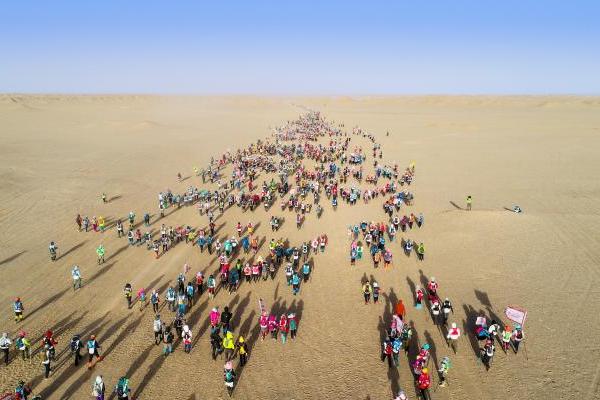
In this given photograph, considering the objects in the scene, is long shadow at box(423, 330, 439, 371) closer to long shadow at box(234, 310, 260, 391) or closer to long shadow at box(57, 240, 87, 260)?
long shadow at box(234, 310, 260, 391)

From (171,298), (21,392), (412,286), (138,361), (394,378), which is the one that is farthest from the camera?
(412,286)

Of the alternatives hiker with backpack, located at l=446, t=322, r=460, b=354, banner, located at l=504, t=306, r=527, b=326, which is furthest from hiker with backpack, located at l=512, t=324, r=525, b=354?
hiker with backpack, located at l=446, t=322, r=460, b=354

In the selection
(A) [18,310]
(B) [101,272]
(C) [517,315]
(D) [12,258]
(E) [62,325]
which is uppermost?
(C) [517,315]

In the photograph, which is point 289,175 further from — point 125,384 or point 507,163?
point 125,384

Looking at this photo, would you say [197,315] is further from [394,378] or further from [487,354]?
[487,354]

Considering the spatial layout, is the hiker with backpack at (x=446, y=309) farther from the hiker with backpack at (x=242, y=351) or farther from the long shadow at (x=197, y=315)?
the long shadow at (x=197, y=315)

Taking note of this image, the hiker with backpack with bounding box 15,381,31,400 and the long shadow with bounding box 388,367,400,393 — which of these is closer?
the hiker with backpack with bounding box 15,381,31,400

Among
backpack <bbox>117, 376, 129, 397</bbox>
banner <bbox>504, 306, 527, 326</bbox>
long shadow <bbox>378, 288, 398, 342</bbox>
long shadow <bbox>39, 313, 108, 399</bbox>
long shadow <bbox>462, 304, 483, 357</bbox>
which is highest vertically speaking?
banner <bbox>504, 306, 527, 326</bbox>

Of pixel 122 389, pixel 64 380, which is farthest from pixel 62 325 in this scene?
pixel 122 389

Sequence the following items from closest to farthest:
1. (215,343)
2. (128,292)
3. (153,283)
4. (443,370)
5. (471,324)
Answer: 1. (443,370)
2. (215,343)
3. (471,324)
4. (128,292)
5. (153,283)

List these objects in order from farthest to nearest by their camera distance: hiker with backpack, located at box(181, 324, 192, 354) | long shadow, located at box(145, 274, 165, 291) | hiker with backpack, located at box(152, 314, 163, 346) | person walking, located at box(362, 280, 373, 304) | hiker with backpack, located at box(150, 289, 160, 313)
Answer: long shadow, located at box(145, 274, 165, 291), person walking, located at box(362, 280, 373, 304), hiker with backpack, located at box(150, 289, 160, 313), hiker with backpack, located at box(152, 314, 163, 346), hiker with backpack, located at box(181, 324, 192, 354)

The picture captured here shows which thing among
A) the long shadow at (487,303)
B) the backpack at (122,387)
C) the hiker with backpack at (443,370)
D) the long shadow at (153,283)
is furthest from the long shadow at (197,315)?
the long shadow at (487,303)
